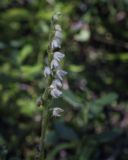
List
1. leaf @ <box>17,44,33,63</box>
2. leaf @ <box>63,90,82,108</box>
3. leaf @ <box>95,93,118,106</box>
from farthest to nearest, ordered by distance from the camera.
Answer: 1. leaf @ <box>17,44,33,63</box>
2. leaf @ <box>95,93,118,106</box>
3. leaf @ <box>63,90,82,108</box>

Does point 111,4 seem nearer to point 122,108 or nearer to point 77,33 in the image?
point 77,33

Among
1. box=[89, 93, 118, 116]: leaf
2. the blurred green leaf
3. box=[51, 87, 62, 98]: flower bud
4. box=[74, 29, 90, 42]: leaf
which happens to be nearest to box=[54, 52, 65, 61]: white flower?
box=[51, 87, 62, 98]: flower bud

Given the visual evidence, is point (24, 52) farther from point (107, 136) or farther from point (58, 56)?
point (58, 56)

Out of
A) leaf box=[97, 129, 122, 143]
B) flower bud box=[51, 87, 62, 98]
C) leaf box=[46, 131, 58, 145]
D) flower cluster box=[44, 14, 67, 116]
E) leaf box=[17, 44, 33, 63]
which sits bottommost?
leaf box=[46, 131, 58, 145]

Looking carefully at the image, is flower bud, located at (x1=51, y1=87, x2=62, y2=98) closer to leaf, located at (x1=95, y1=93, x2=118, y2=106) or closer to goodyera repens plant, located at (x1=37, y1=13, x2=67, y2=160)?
goodyera repens plant, located at (x1=37, y1=13, x2=67, y2=160)

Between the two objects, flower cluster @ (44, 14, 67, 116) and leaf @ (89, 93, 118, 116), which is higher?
flower cluster @ (44, 14, 67, 116)

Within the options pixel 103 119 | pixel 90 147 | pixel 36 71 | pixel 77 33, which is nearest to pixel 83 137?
pixel 90 147
